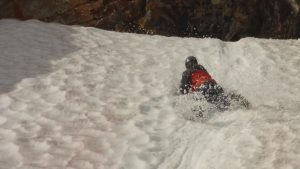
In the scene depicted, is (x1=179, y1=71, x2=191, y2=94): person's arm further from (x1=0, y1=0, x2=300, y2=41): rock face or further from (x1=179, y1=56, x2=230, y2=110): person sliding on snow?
(x1=0, y1=0, x2=300, y2=41): rock face

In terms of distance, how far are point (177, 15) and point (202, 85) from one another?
8.66m

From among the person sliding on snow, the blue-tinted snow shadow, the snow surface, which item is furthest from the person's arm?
the blue-tinted snow shadow

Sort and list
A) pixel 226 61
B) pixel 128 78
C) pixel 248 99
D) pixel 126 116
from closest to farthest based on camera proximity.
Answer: pixel 126 116 < pixel 248 99 < pixel 128 78 < pixel 226 61

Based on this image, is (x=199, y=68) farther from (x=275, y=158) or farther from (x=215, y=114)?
(x=275, y=158)

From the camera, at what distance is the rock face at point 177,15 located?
17.3 metres

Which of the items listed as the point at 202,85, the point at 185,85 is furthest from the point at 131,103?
the point at 202,85

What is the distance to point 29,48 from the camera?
13.4 m

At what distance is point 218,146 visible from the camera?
7.62 metres

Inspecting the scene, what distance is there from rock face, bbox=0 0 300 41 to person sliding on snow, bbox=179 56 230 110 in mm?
6852

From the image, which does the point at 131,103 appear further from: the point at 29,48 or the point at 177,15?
the point at 177,15

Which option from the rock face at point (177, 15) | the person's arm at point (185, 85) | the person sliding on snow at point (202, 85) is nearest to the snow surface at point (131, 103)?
the person's arm at point (185, 85)

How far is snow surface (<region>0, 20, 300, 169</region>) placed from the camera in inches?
293

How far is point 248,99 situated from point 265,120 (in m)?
2.98

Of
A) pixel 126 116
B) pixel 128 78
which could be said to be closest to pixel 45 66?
pixel 128 78
